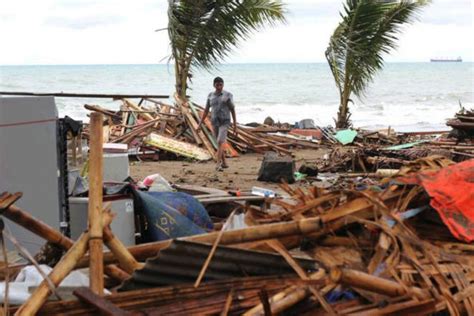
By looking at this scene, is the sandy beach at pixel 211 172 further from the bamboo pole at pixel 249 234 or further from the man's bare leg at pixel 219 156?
the bamboo pole at pixel 249 234

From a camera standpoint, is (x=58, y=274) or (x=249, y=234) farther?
(x=249, y=234)

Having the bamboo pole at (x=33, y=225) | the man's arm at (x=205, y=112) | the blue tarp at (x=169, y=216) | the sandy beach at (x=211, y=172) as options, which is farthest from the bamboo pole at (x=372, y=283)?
the man's arm at (x=205, y=112)

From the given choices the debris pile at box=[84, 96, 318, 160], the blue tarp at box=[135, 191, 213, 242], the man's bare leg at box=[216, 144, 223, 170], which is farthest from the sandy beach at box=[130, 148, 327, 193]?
the blue tarp at box=[135, 191, 213, 242]

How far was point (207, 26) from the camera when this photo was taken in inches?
656

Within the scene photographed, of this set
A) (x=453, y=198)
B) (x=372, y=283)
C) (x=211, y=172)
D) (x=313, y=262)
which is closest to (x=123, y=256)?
(x=313, y=262)

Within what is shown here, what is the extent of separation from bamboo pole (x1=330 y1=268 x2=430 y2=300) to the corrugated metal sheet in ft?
1.43

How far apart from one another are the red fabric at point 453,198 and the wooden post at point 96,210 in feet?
6.39

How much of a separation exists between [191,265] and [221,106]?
1009cm

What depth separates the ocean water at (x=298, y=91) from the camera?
36653mm

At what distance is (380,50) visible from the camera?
19.0 meters

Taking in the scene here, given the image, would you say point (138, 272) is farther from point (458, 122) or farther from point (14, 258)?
point (458, 122)

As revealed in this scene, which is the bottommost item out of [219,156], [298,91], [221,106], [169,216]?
[219,156]

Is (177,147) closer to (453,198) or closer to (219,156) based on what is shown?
(219,156)

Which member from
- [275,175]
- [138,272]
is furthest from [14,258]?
[275,175]
